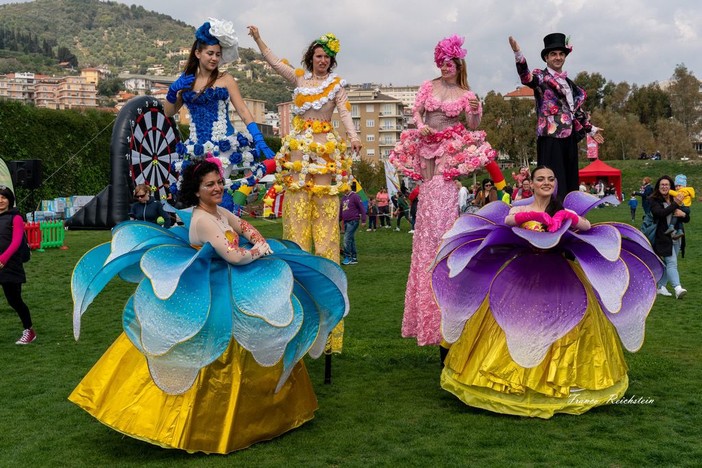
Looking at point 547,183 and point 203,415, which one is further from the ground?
point 547,183

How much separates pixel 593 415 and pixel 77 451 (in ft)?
11.1

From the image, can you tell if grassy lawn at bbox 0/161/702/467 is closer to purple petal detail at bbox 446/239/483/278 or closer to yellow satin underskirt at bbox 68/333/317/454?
yellow satin underskirt at bbox 68/333/317/454

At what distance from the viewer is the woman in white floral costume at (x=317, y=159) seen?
280 inches

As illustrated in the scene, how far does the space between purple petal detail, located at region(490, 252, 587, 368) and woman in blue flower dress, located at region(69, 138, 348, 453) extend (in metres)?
1.17

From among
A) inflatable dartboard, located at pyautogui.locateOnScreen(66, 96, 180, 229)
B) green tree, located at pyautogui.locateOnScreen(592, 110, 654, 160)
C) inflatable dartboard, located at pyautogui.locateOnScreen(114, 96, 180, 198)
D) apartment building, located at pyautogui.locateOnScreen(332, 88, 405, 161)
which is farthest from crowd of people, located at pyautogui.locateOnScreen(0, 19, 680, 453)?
apartment building, located at pyautogui.locateOnScreen(332, 88, 405, 161)

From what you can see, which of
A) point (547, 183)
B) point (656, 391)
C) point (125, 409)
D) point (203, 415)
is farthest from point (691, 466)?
point (125, 409)

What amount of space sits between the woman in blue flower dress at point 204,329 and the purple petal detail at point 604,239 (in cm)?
171

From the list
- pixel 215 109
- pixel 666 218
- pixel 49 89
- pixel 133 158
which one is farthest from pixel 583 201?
pixel 49 89

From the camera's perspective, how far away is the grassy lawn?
4625mm

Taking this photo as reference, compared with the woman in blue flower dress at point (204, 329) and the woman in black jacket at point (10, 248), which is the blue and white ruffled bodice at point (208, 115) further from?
the woman in black jacket at point (10, 248)

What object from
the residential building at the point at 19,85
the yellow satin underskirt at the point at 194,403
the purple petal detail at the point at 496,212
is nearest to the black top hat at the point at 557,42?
the purple petal detail at the point at 496,212

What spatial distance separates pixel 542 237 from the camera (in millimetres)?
5266

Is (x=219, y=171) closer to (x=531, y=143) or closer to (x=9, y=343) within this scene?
(x=9, y=343)

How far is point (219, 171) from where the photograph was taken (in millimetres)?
5352
